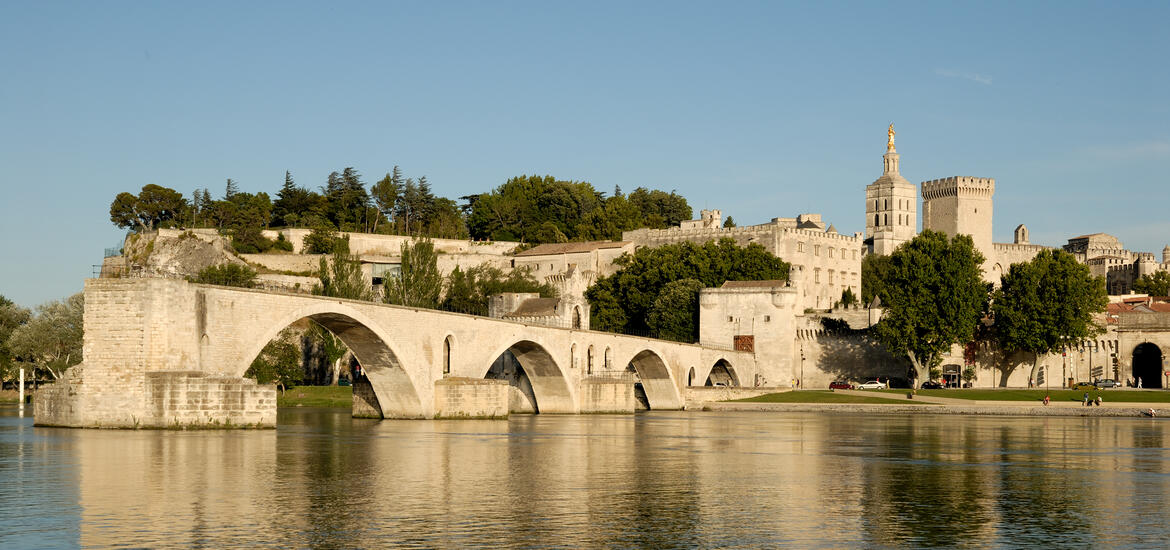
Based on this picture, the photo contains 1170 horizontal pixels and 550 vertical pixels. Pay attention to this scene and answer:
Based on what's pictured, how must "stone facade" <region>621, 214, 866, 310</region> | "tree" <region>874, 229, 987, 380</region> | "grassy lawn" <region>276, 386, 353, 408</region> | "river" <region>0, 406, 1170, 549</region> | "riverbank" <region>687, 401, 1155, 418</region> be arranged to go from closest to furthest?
"river" <region>0, 406, 1170, 549</region>
"riverbank" <region>687, 401, 1155, 418</region>
"grassy lawn" <region>276, 386, 353, 408</region>
"tree" <region>874, 229, 987, 380</region>
"stone facade" <region>621, 214, 866, 310</region>

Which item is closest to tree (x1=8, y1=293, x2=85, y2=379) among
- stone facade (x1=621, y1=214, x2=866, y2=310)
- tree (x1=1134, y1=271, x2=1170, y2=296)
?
stone facade (x1=621, y1=214, x2=866, y2=310)

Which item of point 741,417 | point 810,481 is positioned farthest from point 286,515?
point 741,417

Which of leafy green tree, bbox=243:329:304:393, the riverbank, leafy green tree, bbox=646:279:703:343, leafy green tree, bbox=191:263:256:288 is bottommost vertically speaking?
the riverbank

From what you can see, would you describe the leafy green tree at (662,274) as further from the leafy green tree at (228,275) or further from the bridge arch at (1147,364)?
the bridge arch at (1147,364)

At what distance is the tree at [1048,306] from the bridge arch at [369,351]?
4972 centimetres

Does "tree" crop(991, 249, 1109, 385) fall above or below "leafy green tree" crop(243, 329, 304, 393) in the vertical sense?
above

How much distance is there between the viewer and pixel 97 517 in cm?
2158

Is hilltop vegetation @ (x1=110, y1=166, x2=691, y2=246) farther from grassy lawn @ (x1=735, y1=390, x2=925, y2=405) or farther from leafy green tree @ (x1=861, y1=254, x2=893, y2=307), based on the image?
grassy lawn @ (x1=735, y1=390, x2=925, y2=405)

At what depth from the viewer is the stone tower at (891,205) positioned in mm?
139625

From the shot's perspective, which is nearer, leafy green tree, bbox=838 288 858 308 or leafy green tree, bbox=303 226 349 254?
leafy green tree, bbox=838 288 858 308

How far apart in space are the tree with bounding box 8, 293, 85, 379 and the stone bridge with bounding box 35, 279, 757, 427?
74.7ft

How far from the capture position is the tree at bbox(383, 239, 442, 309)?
78.1 metres

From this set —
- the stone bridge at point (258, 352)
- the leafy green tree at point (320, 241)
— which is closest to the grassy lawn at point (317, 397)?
the stone bridge at point (258, 352)

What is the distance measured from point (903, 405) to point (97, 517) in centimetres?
5534
